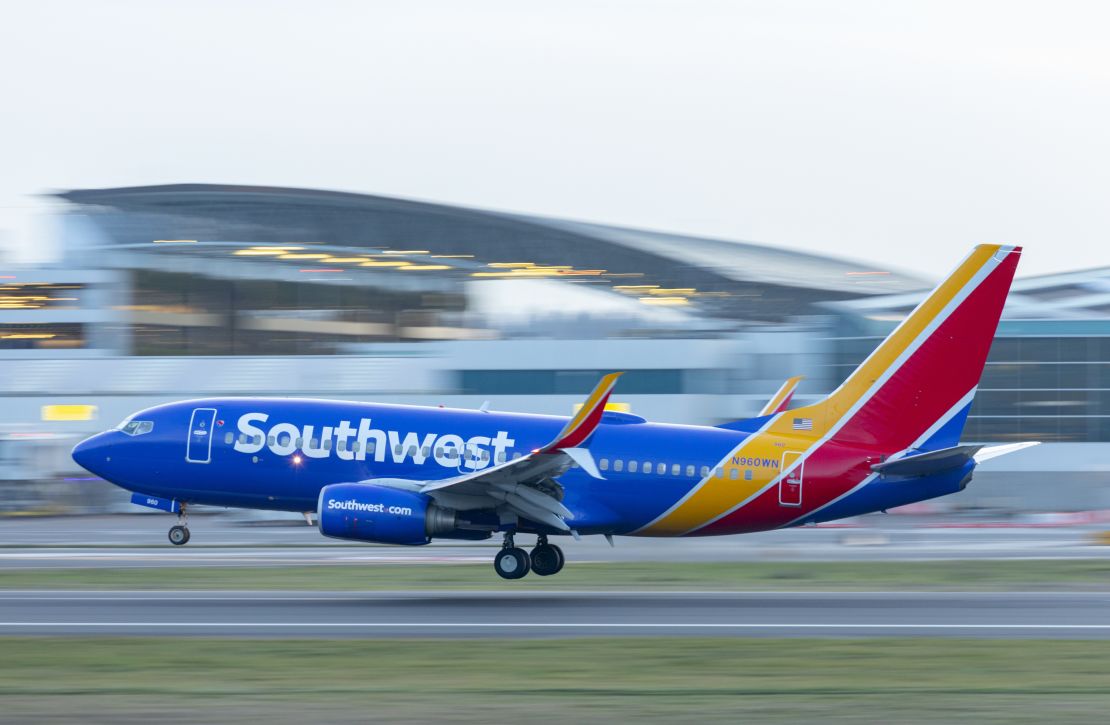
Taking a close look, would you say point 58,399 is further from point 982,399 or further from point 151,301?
point 982,399

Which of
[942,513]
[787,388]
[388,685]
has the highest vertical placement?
[787,388]

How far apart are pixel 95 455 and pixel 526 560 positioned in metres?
10.3

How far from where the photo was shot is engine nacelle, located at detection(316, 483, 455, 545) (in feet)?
80.4

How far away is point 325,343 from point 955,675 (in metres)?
66.7

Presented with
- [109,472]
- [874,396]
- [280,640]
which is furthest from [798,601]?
[109,472]

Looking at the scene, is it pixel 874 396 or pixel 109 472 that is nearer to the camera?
pixel 874 396

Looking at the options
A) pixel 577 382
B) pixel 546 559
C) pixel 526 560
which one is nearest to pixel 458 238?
pixel 577 382

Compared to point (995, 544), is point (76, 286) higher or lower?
higher

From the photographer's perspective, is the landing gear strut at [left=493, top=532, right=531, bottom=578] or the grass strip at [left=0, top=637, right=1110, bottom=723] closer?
the grass strip at [left=0, top=637, right=1110, bottom=723]

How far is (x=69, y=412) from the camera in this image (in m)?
61.5

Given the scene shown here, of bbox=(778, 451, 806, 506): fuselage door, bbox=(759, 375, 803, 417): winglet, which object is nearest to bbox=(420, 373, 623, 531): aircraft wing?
bbox=(778, 451, 806, 506): fuselage door

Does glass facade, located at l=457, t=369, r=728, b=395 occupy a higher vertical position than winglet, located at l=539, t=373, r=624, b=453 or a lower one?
lower

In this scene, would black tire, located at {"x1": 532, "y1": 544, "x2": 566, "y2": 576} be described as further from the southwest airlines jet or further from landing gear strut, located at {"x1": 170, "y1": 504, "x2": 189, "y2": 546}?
landing gear strut, located at {"x1": 170, "y1": 504, "x2": 189, "y2": 546}

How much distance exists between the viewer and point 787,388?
3019 cm
